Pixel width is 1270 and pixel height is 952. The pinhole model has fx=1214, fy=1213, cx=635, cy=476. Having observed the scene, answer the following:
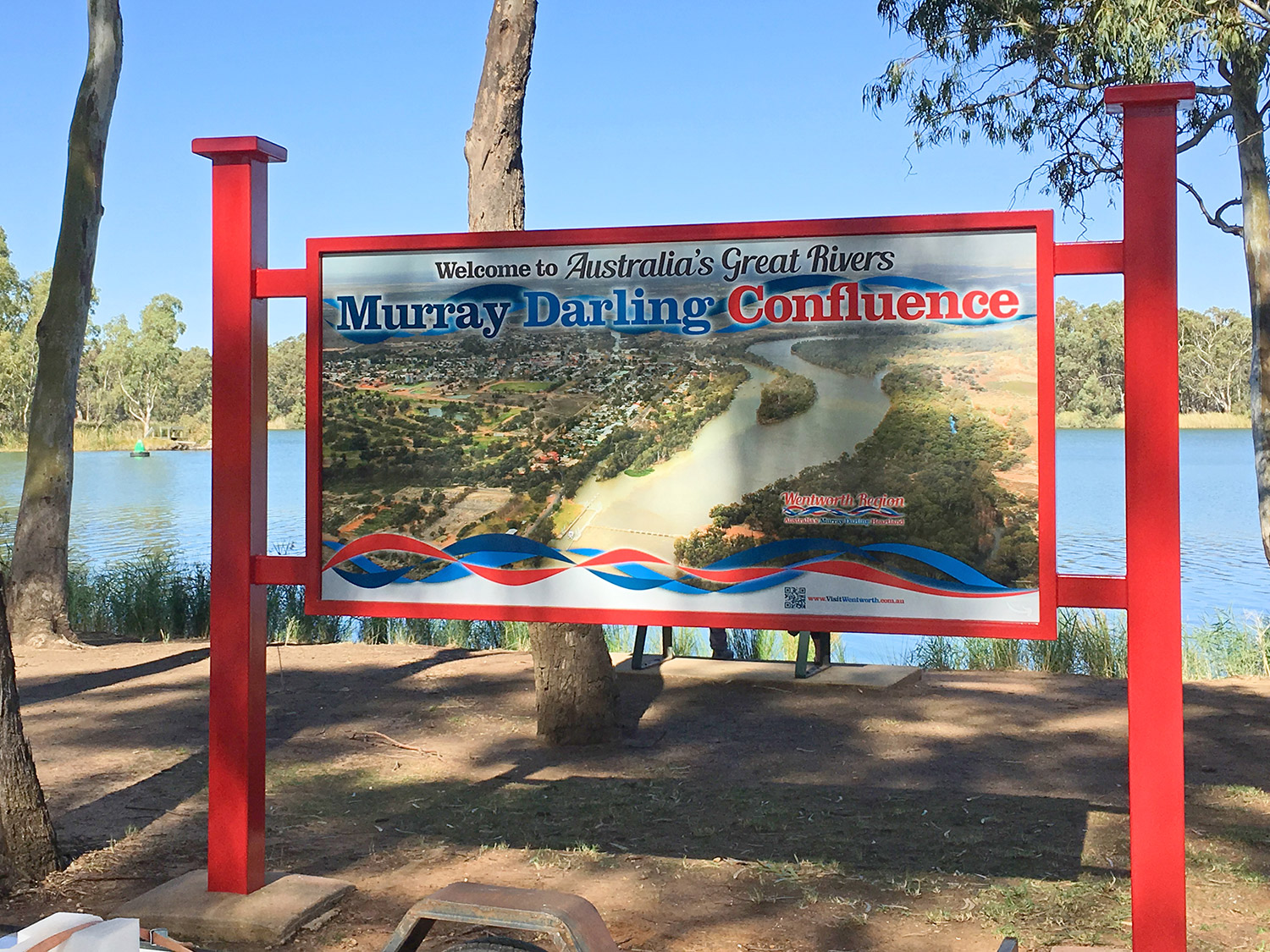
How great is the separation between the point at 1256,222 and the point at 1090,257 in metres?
10.5

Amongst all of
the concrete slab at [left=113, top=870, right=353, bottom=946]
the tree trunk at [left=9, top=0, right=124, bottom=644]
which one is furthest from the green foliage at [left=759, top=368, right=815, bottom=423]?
the tree trunk at [left=9, top=0, right=124, bottom=644]

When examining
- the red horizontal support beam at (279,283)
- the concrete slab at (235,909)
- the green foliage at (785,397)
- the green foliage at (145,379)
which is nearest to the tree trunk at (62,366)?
the concrete slab at (235,909)

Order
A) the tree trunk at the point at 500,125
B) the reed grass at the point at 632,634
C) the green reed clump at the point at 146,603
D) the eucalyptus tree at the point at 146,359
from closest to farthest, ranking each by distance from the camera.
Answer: the tree trunk at the point at 500,125, the reed grass at the point at 632,634, the green reed clump at the point at 146,603, the eucalyptus tree at the point at 146,359

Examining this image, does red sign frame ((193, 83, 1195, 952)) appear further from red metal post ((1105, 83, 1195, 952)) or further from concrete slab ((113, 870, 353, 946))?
concrete slab ((113, 870, 353, 946))

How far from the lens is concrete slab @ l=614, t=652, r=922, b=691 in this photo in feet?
26.5

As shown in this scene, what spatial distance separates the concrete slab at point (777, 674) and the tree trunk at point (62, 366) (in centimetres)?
514

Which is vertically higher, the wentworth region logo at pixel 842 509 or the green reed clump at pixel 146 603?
the wentworth region logo at pixel 842 509

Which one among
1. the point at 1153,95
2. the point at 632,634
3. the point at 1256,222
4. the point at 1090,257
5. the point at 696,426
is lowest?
the point at 632,634

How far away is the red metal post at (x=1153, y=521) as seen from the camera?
3379 mm

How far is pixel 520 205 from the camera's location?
683cm

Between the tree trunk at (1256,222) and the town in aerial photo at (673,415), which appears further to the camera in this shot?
the tree trunk at (1256,222)

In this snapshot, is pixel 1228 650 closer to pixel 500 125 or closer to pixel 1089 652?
pixel 1089 652

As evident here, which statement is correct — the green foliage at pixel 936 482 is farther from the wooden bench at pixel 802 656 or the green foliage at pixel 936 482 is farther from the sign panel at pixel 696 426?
the wooden bench at pixel 802 656

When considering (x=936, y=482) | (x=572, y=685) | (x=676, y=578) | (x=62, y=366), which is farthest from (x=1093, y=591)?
(x=62, y=366)
